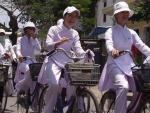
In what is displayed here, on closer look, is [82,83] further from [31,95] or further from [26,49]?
[26,49]

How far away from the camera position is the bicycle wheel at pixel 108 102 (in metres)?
7.64

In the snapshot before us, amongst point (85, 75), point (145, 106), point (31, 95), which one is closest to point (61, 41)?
point (85, 75)

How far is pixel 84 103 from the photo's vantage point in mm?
7676

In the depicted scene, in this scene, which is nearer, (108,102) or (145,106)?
(145,106)

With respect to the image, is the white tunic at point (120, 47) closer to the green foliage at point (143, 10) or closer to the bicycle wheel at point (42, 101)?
the bicycle wheel at point (42, 101)

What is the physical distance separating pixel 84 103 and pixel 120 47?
96 centimetres

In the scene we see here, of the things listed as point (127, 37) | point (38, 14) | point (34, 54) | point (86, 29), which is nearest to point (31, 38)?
point (34, 54)

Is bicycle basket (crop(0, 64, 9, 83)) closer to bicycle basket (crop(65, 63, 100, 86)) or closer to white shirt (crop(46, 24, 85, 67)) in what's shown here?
white shirt (crop(46, 24, 85, 67))

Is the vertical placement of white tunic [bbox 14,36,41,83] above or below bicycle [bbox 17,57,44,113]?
above

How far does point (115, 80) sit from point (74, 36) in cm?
123

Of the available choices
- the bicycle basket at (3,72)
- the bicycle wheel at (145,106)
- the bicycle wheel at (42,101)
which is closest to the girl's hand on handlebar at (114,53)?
the bicycle wheel at (145,106)

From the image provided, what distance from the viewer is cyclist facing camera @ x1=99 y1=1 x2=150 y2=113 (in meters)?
7.25

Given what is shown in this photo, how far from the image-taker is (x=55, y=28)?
8.15 metres

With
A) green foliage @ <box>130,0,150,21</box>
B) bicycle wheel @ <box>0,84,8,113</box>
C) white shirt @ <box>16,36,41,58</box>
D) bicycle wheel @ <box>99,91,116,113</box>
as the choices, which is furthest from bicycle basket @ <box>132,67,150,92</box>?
green foliage @ <box>130,0,150,21</box>
